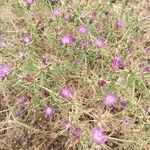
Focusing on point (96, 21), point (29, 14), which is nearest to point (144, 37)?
point (96, 21)

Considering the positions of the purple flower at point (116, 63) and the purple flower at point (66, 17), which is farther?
the purple flower at point (66, 17)

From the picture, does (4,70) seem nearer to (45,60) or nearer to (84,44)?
(45,60)

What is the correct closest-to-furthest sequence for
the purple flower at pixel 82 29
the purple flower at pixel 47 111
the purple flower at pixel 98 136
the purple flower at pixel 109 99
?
1. the purple flower at pixel 98 136
2. the purple flower at pixel 109 99
3. the purple flower at pixel 47 111
4. the purple flower at pixel 82 29

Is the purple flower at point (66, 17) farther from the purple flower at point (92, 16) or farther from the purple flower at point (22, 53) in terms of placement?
the purple flower at point (22, 53)

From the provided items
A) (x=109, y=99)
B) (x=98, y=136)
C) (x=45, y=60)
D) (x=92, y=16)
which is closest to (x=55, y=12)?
(x=92, y=16)

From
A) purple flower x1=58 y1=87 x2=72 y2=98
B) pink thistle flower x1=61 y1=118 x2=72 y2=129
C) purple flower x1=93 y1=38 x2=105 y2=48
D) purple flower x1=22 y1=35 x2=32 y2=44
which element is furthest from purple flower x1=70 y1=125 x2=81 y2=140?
purple flower x1=22 y1=35 x2=32 y2=44

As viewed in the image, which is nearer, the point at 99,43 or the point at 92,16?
the point at 99,43

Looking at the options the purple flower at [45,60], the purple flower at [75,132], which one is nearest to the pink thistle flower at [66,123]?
the purple flower at [75,132]

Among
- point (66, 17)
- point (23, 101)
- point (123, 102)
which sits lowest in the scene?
point (23, 101)

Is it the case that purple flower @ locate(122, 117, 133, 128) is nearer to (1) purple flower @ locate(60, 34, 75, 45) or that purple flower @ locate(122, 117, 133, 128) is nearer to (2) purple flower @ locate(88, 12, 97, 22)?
(1) purple flower @ locate(60, 34, 75, 45)
